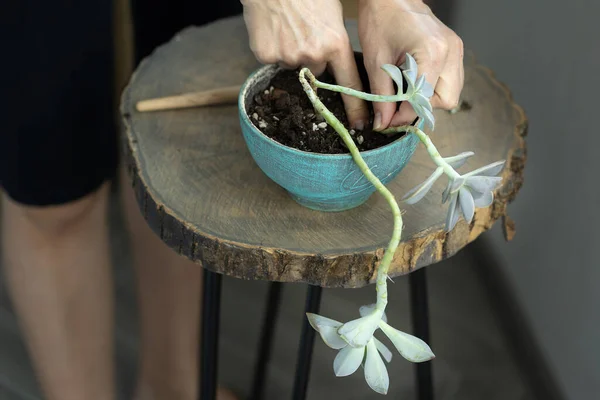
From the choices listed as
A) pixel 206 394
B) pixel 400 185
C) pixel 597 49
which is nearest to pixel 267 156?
pixel 400 185

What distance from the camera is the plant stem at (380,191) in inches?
21.0

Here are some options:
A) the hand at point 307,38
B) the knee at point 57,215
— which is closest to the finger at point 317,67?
the hand at point 307,38

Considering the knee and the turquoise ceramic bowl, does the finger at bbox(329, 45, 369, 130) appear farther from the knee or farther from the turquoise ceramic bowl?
the knee

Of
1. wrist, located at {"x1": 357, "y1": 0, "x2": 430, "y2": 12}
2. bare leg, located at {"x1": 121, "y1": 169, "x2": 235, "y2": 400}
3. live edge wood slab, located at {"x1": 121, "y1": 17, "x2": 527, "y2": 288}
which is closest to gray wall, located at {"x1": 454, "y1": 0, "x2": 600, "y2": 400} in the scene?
live edge wood slab, located at {"x1": 121, "y1": 17, "x2": 527, "y2": 288}

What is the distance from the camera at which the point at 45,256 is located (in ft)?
3.29

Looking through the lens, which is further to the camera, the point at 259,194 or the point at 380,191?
the point at 259,194

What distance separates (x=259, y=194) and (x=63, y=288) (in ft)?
1.58

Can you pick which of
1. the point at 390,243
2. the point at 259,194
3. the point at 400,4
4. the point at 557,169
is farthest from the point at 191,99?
the point at 557,169

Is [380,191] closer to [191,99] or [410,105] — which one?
[410,105]

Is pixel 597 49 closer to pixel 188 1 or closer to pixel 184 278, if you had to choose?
pixel 188 1

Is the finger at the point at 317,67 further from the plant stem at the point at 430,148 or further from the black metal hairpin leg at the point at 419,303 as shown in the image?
the black metal hairpin leg at the point at 419,303

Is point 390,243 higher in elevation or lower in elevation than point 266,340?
higher

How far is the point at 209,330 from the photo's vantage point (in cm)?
82

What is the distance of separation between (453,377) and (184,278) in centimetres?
59
